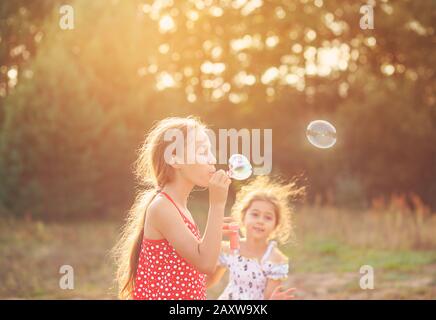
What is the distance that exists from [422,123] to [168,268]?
46.8 feet

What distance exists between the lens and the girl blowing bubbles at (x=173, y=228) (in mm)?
2797

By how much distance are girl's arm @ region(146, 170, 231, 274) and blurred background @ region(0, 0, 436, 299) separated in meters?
3.69

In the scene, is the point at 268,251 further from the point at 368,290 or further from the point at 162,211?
the point at 368,290

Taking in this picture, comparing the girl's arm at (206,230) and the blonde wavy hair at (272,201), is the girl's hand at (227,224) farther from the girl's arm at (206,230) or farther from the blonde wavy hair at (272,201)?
the blonde wavy hair at (272,201)

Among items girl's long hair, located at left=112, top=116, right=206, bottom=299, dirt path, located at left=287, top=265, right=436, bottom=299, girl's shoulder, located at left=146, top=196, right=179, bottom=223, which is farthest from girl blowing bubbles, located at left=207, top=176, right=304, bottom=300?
dirt path, located at left=287, top=265, right=436, bottom=299

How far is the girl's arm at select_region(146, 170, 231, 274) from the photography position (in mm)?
2756

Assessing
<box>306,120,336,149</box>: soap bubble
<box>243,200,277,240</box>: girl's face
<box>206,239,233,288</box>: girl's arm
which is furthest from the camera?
<box>306,120,336,149</box>: soap bubble

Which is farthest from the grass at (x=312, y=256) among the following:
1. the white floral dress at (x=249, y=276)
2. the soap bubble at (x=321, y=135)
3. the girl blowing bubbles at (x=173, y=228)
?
the girl blowing bubbles at (x=173, y=228)

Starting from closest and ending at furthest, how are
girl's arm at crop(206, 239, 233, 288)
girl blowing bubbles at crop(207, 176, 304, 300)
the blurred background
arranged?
1. girl's arm at crop(206, 239, 233, 288)
2. girl blowing bubbles at crop(207, 176, 304, 300)
3. the blurred background

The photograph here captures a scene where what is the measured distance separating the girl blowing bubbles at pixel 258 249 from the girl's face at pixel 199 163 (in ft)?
4.90

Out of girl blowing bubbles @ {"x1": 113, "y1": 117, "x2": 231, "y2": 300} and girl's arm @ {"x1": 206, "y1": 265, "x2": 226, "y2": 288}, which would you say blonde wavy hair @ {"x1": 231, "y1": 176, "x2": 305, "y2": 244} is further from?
girl blowing bubbles @ {"x1": 113, "y1": 117, "x2": 231, "y2": 300}

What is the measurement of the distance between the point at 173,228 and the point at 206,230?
150 mm

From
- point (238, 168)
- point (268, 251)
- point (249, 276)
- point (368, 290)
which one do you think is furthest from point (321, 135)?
point (368, 290)
